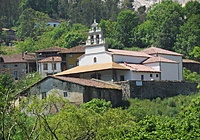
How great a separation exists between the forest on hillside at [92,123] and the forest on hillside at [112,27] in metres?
36.0

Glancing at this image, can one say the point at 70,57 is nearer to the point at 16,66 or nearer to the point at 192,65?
the point at 16,66

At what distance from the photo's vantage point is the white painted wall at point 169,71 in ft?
194

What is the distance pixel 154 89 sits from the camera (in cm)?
5322

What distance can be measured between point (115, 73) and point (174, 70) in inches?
317

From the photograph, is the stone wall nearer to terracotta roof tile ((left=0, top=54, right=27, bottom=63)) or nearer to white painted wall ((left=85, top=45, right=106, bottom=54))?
white painted wall ((left=85, top=45, right=106, bottom=54))

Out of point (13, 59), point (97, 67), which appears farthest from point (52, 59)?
point (97, 67)

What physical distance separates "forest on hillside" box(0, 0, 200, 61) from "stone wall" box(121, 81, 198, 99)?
15.2 m

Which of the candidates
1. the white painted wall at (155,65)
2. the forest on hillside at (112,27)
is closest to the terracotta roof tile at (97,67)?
the white painted wall at (155,65)

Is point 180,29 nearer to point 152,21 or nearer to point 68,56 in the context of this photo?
point 152,21

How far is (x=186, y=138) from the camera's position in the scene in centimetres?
2383

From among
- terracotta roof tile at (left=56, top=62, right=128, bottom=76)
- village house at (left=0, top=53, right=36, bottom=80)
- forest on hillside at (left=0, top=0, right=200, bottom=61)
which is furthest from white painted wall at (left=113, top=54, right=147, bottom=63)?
village house at (left=0, top=53, right=36, bottom=80)

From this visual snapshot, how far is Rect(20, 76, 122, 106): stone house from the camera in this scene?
47469 millimetres

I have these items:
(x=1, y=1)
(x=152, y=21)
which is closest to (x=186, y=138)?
(x=152, y=21)

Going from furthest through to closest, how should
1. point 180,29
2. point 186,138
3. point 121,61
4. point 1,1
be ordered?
point 1,1 < point 180,29 < point 121,61 < point 186,138
